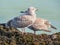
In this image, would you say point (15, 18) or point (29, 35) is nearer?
point (29, 35)

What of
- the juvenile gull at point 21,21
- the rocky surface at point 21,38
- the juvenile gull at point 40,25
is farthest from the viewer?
the juvenile gull at point 40,25

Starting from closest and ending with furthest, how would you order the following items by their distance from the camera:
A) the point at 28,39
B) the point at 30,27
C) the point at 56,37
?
the point at 28,39 → the point at 56,37 → the point at 30,27

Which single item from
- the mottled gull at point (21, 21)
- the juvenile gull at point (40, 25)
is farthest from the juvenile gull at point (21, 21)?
the juvenile gull at point (40, 25)

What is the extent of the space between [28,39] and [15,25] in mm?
1481

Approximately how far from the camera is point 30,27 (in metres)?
15.2

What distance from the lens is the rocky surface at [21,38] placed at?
1311 centimetres

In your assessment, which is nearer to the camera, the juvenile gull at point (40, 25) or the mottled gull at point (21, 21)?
the mottled gull at point (21, 21)

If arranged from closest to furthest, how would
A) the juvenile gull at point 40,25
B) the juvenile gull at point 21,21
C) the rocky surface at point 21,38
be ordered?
the rocky surface at point 21,38 → the juvenile gull at point 21,21 → the juvenile gull at point 40,25

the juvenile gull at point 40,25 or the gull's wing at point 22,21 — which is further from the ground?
the gull's wing at point 22,21

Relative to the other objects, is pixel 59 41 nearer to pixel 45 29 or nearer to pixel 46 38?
pixel 46 38

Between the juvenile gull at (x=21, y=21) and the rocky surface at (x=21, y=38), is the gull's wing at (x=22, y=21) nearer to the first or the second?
the juvenile gull at (x=21, y=21)

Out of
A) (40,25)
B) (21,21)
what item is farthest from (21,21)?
(40,25)

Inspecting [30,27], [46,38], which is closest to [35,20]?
[30,27]

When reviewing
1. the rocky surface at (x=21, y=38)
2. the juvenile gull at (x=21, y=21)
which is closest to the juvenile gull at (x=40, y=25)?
the juvenile gull at (x=21, y=21)
